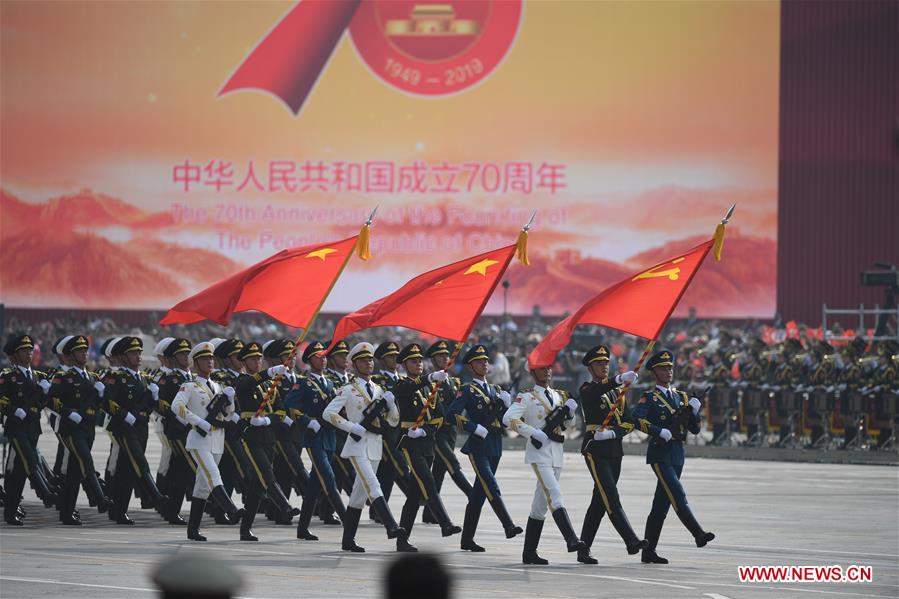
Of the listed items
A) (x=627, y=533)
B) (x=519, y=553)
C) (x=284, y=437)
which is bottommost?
(x=519, y=553)

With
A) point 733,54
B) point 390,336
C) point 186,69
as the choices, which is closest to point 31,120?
point 186,69

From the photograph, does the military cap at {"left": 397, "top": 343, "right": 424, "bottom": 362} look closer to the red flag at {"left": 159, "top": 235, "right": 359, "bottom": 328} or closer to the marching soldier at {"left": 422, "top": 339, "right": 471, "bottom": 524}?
the marching soldier at {"left": 422, "top": 339, "right": 471, "bottom": 524}

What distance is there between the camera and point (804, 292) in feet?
129

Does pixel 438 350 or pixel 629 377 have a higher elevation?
pixel 438 350

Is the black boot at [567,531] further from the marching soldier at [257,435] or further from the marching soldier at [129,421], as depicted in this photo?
the marching soldier at [129,421]

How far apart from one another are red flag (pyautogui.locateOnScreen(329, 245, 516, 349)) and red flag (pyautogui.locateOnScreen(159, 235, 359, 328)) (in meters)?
0.68

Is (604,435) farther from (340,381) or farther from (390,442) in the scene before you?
(340,381)

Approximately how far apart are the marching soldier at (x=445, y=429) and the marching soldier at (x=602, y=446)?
155 centimetres

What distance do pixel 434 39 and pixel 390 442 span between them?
82.2ft

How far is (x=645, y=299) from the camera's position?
12.5 meters

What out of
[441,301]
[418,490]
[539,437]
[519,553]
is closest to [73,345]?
[441,301]

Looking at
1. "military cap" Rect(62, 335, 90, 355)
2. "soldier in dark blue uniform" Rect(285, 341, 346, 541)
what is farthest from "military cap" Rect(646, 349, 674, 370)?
"military cap" Rect(62, 335, 90, 355)

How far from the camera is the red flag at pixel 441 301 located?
12891 mm

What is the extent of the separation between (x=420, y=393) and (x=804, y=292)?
2784cm
